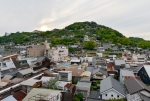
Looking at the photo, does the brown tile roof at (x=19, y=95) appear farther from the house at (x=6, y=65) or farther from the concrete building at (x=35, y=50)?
the concrete building at (x=35, y=50)

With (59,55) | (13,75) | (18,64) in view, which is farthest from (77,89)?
(59,55)

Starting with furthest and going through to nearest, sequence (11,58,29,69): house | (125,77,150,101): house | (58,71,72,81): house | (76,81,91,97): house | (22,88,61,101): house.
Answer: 1. (11,58,29,69): house
2. (58,71,72,81): house
3. (76,81,91,97): house
4. (125,77,150,101): house
5. (22,88,61,101): house

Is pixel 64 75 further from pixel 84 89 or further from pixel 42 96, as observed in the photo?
pixel 42 96

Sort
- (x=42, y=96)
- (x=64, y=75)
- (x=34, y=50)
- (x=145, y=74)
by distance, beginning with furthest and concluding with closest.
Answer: (x=34, y=50) → (x=64, y=75) → (x=145, y=74) → (x=42, y=96)

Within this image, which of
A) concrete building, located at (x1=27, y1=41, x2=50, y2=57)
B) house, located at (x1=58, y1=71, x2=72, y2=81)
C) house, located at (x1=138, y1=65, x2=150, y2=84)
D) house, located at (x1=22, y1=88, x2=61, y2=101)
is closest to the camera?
house, located at (x1=22, y1=88, x2=61, y2=101)

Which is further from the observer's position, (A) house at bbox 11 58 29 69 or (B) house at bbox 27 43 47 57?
(B) house at bbox 27 43 47 57

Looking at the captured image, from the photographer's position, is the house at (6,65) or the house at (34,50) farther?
the house at (34,50)

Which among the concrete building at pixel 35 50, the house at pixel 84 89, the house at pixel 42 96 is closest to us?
the house at pixel 42 96

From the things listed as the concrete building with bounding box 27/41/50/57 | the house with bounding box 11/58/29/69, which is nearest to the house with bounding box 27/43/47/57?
the concrete building with bounding box 27/41/50/57

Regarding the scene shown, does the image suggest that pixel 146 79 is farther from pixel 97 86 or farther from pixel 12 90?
pixel 12 90

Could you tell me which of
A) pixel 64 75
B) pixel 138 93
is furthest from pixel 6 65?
pixel 138 93

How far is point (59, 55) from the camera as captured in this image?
133 feet

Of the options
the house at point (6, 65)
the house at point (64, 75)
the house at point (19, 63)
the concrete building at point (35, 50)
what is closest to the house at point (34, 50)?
the concrete building at point (35, 50)

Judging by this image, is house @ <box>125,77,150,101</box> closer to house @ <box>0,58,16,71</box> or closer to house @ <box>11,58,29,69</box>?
house @ <box>11,58,29,69</box>
